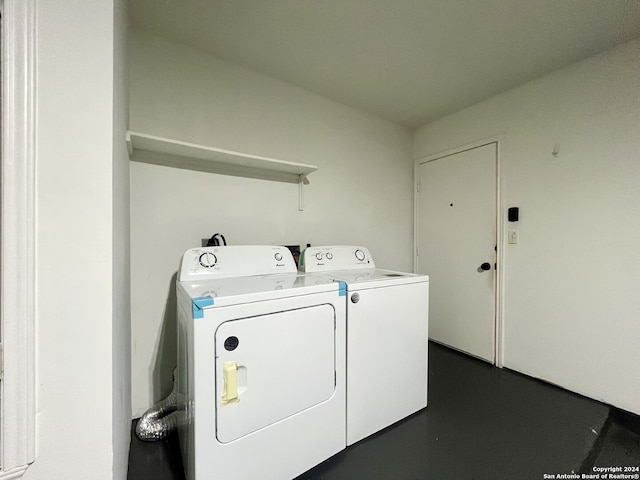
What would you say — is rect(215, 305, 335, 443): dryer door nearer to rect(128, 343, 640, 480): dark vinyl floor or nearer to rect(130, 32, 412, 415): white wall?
rect(128, 343, 640, 480): dark vinyl floor

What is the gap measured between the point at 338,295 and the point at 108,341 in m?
0.89

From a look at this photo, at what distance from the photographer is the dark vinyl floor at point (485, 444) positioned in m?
1.22

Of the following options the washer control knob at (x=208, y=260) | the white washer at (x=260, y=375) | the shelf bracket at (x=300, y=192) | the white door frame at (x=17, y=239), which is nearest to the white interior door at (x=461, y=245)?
the shelf bracket at (x=300, y=192)

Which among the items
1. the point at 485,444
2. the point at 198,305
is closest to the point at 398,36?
the point at 198,305

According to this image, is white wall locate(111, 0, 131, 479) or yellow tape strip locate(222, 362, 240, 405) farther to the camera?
yellow tape strip locate(222, 362, 240, 405)

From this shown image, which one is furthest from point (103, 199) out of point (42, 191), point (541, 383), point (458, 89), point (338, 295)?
point (541, 383)

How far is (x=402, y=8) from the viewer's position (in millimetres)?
1358

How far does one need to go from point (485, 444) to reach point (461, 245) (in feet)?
5.04

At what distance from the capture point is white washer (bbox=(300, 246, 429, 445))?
135 centimetres

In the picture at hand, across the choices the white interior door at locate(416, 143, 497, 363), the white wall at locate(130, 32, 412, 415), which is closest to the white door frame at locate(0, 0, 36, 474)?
the white wall at locate(130, 32, 412, 415)

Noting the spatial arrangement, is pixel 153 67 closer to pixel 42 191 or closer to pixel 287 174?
pixel 287 174

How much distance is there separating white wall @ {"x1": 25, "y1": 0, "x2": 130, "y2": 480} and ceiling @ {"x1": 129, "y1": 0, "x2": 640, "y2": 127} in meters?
0.99

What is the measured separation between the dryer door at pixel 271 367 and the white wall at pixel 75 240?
358 millimetres

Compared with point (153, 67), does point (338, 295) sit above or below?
below
